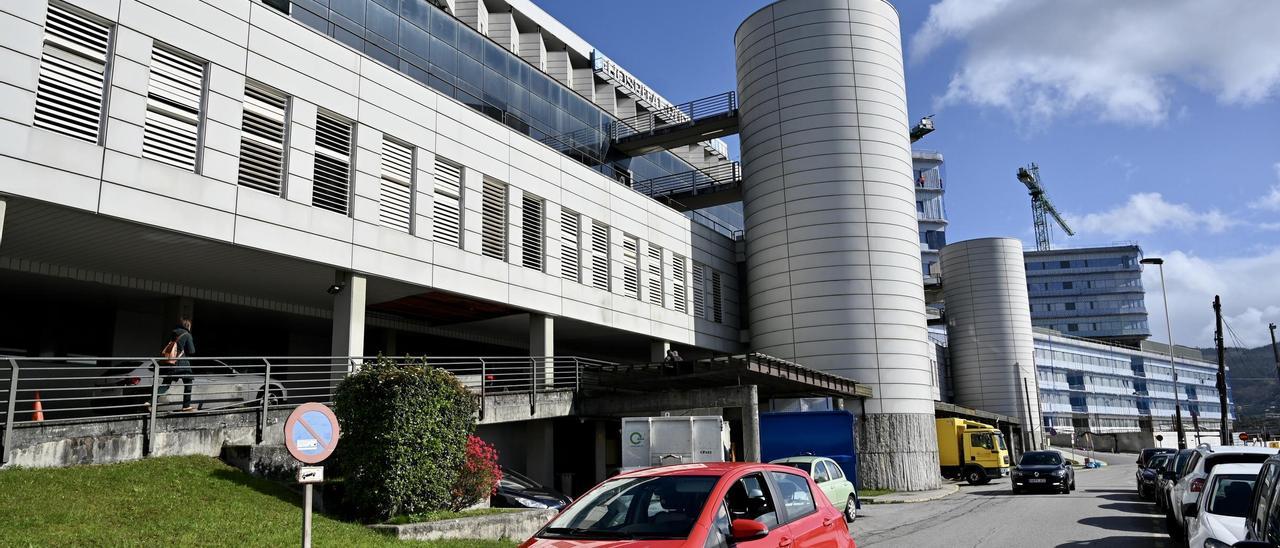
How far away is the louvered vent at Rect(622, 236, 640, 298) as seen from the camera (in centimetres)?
3269

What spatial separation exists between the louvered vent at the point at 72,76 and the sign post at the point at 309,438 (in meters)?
11.1

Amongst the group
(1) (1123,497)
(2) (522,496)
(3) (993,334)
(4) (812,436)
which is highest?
(3) (993,334)

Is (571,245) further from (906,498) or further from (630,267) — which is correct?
(906,498)

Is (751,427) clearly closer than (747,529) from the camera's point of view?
No

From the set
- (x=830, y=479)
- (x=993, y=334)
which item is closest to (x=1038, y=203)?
(x=993, y=334)

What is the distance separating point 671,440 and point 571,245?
12.4 metres

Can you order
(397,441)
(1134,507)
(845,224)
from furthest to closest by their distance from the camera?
(845,224), (1134,507), (397,441)

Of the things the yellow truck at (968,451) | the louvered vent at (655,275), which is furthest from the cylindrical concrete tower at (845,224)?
the louvered vent at (655,275)

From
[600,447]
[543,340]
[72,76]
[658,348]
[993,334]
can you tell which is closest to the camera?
[72,76]

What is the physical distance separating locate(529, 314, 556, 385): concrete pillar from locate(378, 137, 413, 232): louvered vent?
248 inches

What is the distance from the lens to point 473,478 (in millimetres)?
15242

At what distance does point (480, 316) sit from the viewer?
94.9 ft

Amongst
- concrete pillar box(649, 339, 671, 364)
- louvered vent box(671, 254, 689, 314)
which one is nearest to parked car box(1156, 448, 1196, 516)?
concrete pillar box(649, 339, 671, 364)

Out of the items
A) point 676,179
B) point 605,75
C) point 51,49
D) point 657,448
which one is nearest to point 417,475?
point 657,448
